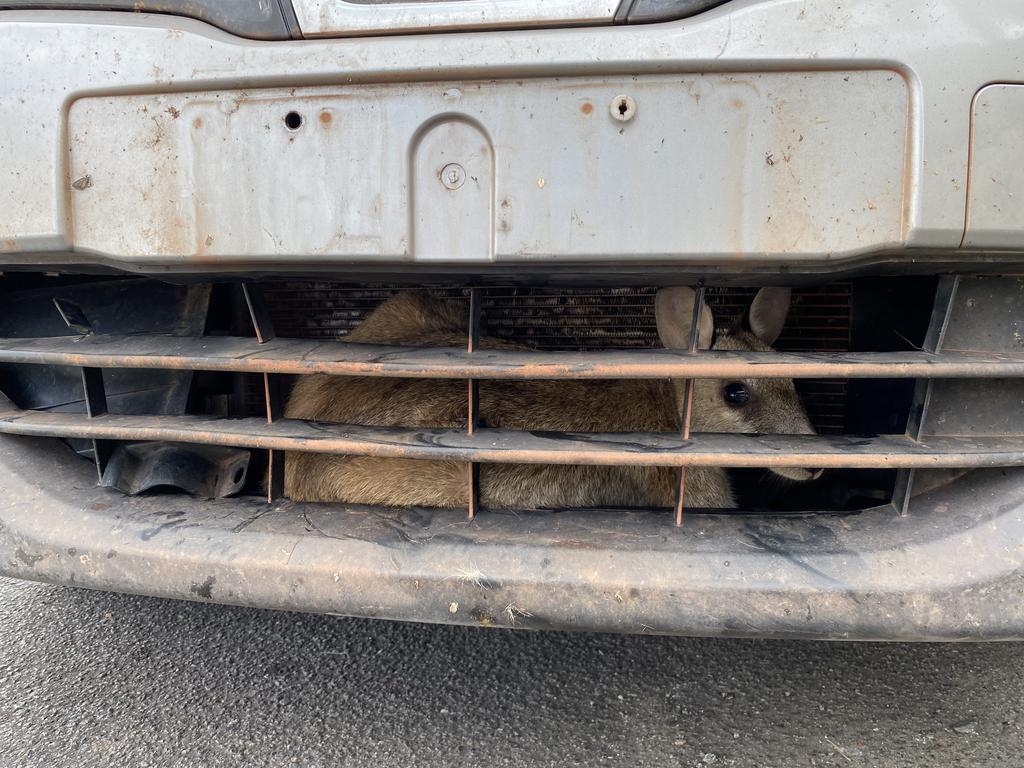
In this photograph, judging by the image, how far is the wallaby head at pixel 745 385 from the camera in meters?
2.36

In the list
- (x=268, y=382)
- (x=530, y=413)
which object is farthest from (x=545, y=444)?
(x=530, y=413)

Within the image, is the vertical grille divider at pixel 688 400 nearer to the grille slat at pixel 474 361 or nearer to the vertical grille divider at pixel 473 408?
the grille slat at pixel 474 361

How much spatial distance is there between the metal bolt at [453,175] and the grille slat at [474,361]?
41 centimetres

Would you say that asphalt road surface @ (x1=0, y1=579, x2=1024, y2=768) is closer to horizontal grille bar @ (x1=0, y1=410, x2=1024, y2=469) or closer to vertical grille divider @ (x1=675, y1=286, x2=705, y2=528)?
vertical grille divider @ (x1=675, y1=286, x2=705, y2=528)

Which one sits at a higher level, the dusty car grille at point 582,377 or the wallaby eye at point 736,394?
the dusty car grille at point 582,377

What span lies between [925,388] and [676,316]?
34.6 inches

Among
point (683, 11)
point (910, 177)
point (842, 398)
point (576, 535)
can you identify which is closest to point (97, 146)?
point (683, 11)

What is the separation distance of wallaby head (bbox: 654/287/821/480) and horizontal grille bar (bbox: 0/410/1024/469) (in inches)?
29.0

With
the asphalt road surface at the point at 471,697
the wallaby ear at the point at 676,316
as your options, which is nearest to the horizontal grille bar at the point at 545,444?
the wallaby ear at the point at 676,316

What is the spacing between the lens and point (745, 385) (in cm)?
282

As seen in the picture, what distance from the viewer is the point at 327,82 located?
1.51 m

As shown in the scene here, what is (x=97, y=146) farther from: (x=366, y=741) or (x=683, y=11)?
(x=366, y=741)

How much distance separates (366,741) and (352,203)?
4.75 ft

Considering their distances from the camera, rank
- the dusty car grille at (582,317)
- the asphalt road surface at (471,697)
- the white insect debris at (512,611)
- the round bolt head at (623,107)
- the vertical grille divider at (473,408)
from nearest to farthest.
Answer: the round bolt head at (623,107) < the white insect debris at (512,611) < the vertical grille divider at (473,408) < the asphalt road surface at (471,697) < the dusty car grille at (582,317)
